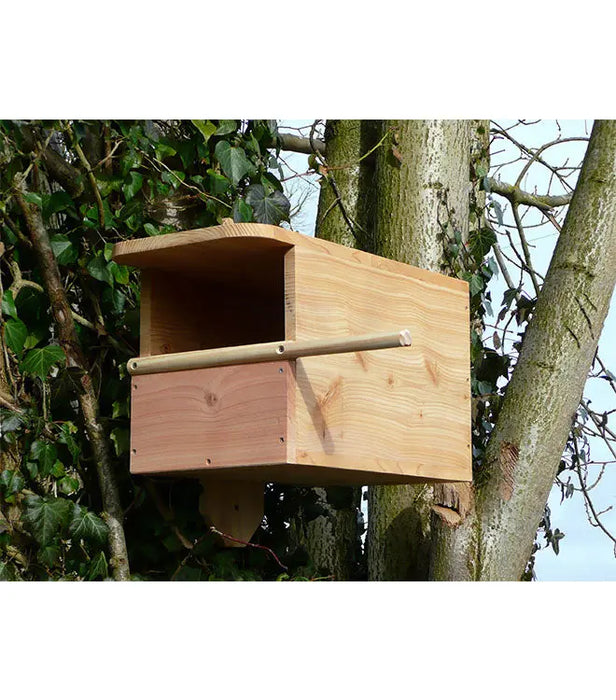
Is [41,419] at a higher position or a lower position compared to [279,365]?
lower

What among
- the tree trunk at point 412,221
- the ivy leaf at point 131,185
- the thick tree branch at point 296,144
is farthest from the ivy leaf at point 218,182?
the thick tree branch at point 296,144

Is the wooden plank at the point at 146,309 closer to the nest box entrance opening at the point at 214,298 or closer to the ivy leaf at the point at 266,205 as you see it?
the nest box entrance opening at the point at 214,298

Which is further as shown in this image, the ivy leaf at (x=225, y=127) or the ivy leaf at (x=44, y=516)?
the ivy leaf at (x=225, y=127)

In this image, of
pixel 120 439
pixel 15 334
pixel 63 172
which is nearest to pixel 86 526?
pixel 120 439

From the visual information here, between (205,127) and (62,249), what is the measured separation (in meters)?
0.43

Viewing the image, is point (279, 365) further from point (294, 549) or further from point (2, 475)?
point (294, 549)

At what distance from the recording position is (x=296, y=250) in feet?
6.57

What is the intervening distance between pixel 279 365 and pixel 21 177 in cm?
91

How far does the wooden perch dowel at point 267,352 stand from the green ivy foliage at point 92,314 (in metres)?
0.42

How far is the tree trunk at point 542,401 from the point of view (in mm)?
2756

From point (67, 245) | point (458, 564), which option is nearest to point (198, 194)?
point (67, 245)

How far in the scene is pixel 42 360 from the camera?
96.1 inches

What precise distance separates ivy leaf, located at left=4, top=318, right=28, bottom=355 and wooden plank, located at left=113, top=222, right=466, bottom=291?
43cm

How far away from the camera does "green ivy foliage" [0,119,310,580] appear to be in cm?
247
